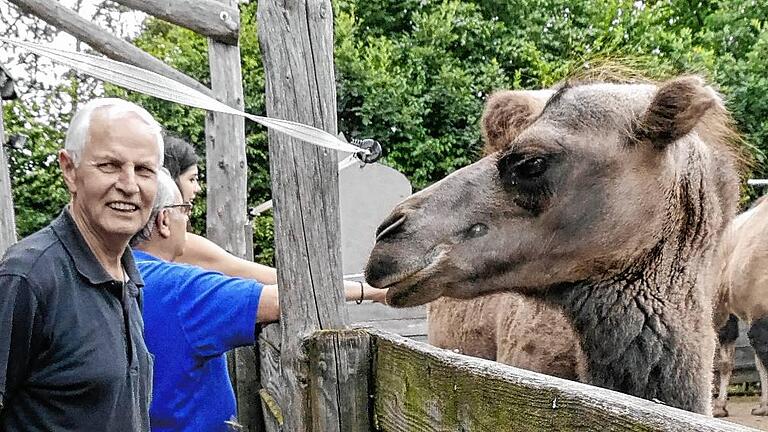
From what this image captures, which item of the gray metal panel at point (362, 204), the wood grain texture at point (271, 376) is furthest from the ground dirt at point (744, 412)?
the wood grain texture at point (271, 376)

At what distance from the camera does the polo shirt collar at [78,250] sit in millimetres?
2010

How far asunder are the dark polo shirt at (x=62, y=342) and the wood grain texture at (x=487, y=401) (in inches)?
25.5

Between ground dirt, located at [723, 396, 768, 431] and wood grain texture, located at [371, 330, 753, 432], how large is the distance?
5756 millimetres

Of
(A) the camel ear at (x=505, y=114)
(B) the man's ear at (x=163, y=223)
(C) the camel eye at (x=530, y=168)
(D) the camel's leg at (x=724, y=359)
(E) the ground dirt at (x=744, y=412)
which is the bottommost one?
(E) the ground dirt at (x=744, y=412)

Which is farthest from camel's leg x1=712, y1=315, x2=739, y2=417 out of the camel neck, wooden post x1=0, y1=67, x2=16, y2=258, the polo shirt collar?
the polo shirt collar

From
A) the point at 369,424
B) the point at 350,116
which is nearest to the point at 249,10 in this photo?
the point at 350,116

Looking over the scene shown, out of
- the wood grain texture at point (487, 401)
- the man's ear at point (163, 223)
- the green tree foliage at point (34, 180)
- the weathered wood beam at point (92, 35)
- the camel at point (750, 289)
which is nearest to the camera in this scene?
the wood grain texture at point (487, 401)

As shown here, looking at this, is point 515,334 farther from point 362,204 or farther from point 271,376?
point 362,204

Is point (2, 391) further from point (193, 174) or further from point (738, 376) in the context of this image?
point (738, 376)

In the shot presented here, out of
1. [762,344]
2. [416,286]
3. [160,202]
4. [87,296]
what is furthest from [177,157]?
[762,344]

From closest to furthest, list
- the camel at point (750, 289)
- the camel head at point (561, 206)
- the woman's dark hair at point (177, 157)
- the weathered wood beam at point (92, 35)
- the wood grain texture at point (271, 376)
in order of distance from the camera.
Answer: the camel head at point (561, 206)
the wood grain texture at point (271, 376)
the woman's dark hair at point (177, 157)
the weathered wood beam at point (92, 35)
the camel at point (750, 289)

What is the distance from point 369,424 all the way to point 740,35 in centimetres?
1307

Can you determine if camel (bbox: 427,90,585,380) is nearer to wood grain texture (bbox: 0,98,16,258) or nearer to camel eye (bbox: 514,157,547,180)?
camel eye (bbox: 514,157,547,180)

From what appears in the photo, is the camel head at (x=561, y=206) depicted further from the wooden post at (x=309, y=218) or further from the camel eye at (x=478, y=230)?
the wooden post at (x=309, y=218)
